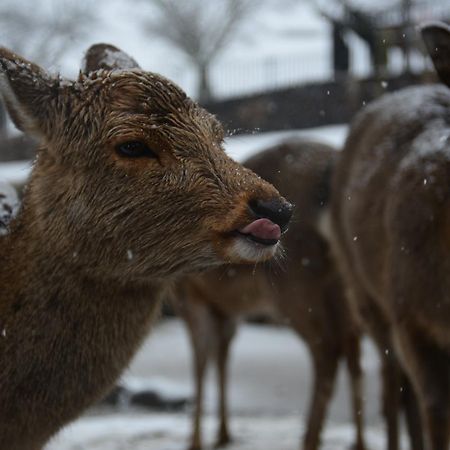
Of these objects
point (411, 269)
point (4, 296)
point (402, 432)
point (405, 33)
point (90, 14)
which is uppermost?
point (90, 14)

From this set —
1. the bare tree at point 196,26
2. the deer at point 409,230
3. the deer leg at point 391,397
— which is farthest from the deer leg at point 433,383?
the bare tree at point 196,26

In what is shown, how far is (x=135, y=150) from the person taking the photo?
→ 2768mm

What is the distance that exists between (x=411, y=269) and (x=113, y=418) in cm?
419

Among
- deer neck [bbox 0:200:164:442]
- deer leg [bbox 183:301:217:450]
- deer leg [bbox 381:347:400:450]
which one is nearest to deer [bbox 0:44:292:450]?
deer neck [bbox 0:200:164:442]

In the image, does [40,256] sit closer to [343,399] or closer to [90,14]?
[343,399]

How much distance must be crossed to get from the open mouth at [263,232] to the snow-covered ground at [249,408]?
3.23 m

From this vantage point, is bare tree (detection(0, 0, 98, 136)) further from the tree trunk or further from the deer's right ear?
the deer's right ear

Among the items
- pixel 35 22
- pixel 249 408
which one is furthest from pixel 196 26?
pixel 249 408

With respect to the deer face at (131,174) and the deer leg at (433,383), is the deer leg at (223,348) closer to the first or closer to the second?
the deer leg at (433,383)

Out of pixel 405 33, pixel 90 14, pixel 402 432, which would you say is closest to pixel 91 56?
pixel 402 432

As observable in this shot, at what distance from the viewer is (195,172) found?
2734 millimetres

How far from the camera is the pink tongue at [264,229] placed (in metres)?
2.52

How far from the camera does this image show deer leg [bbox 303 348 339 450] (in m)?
5.97

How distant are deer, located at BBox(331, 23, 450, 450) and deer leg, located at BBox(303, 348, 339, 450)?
1.60 feet
